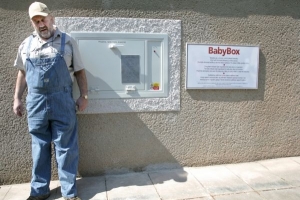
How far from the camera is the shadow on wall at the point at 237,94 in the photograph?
3.31m

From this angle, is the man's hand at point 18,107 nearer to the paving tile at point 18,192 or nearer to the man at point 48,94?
the man at point 48,94

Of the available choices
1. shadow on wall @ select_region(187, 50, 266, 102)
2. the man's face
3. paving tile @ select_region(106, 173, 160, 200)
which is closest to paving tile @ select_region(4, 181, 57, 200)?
paving tile @ select_region(106, 173, 160, 200)

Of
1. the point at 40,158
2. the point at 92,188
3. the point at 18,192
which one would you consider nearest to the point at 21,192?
the point at 18,192

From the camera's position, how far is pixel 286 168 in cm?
335

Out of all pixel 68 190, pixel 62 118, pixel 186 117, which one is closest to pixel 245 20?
pixel 186 117

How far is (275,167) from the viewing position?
3381mm

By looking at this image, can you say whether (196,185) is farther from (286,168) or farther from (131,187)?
(286,168)

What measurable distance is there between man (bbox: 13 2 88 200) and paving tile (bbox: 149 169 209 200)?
3.20ft

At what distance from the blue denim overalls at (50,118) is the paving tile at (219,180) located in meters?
1.53

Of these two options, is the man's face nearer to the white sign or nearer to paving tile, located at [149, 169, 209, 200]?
the white sign

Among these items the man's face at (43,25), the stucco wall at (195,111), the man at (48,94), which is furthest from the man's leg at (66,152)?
the man's face at (43,25)

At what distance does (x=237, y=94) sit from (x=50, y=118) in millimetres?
2415

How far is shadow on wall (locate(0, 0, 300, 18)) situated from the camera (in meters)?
2.93

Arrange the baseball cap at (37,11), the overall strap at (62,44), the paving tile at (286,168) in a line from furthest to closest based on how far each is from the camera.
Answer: the paving tile at (286,168), the overall strap at (62,44), the baseball cap at (37,11)
